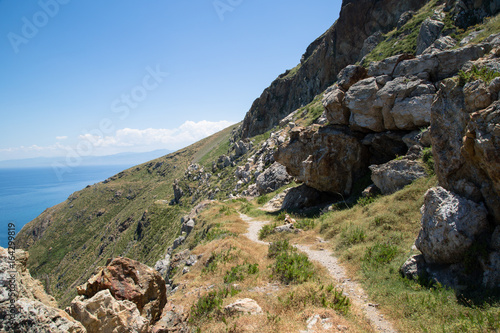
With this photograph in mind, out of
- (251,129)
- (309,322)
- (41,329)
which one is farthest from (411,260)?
(251,129)

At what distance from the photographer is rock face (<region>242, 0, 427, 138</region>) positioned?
190 ft

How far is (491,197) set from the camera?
289 inches

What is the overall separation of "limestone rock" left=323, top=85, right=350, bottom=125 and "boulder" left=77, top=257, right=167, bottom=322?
17.2m

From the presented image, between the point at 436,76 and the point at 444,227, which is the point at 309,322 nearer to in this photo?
the point at 444,227

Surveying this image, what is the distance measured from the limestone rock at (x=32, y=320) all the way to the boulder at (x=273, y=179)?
90.2 ft

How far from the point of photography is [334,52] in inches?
2741

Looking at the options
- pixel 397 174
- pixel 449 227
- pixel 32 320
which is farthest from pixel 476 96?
pixel 32 320

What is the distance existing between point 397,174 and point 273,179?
18.8 meters

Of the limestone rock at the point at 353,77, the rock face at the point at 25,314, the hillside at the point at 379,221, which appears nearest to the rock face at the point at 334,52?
the hillside at the point at 379,221

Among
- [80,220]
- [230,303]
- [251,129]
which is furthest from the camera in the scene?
[80,220]

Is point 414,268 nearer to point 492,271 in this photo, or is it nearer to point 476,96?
point 492,271

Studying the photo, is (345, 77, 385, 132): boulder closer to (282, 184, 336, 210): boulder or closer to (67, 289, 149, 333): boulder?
(282, 184, 336, 210): boulder

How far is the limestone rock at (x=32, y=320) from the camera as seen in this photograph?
13.2 feet

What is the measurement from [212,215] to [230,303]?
59.5 ft
